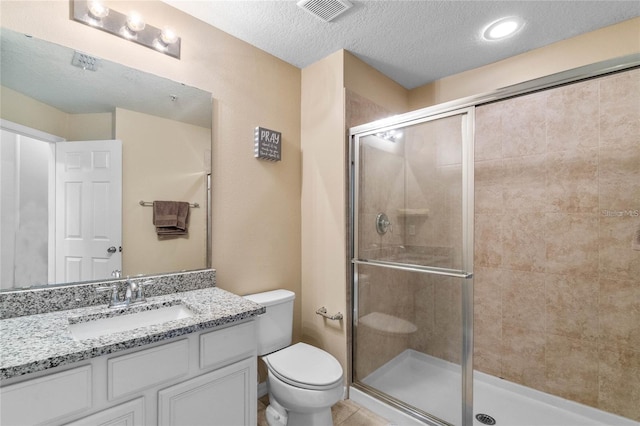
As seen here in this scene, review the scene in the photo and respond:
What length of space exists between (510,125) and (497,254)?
1.00 m

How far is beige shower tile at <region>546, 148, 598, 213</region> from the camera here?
189cm

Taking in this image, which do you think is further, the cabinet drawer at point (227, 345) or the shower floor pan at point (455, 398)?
the shower floor pan at point (455, 398)

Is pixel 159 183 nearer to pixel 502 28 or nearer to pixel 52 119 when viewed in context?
pixel 52 119

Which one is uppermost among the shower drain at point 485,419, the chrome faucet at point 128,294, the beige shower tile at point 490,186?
the beige shower tile at point 490,186

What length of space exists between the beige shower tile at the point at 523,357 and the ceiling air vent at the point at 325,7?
2513mm

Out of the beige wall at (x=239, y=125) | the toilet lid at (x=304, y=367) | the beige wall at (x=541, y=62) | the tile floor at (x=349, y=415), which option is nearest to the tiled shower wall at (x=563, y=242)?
the beige wall at (x=541, y=62)

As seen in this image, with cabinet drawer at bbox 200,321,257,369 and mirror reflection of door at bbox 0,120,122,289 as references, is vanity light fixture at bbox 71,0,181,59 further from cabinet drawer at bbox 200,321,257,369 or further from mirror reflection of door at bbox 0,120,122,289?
cabinet drawer at bbox 200,321,257,369

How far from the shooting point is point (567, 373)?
1.99 metres

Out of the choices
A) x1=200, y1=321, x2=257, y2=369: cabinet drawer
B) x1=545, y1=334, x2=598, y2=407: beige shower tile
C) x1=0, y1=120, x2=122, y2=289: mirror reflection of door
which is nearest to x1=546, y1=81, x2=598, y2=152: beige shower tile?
x1=545, y1=334, x2=598, y2=407: beige shower tile

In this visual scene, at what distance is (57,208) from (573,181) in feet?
9.85

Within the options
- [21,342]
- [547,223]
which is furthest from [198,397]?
[547,223]

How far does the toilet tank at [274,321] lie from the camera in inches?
73.2

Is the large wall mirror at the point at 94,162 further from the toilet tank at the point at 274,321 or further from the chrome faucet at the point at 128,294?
the toilet tank at the point at 274,321

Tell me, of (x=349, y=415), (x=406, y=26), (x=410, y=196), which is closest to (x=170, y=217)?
(x=410, y=196)
